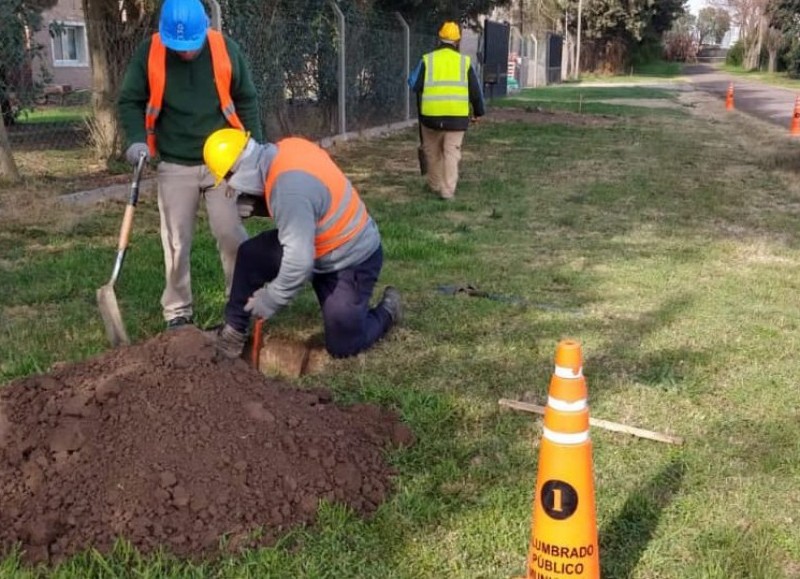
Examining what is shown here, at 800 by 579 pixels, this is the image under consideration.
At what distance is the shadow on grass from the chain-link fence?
25.6 feet

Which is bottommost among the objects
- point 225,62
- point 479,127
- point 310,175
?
point 479,127

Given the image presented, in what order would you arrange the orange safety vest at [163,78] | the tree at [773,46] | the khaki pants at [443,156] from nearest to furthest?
the orange safety vest at [163,78] → the khaki pants at [443,156] → the tree at [773,46]

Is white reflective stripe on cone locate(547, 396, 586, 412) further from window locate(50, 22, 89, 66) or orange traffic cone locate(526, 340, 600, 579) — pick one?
window locate(50, 22, 89, 66)

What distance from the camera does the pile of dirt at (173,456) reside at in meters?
3.01

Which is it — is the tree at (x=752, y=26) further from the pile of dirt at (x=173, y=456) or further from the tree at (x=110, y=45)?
the pile of dirt at (x=173, y=456)

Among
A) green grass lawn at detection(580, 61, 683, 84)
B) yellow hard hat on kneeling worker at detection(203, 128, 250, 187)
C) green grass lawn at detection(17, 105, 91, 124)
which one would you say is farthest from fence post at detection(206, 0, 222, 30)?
green grass lawn at detection(580, 61, 683, 84)

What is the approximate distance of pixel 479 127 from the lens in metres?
18.4

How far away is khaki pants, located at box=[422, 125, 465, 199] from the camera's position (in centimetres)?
966

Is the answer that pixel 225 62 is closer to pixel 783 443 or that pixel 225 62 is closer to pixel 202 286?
pixel 202 286

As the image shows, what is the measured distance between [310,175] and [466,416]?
4.38ft

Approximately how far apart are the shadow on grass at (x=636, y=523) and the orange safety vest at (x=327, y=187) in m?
1.92

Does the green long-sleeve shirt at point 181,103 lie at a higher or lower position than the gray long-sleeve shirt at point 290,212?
higher

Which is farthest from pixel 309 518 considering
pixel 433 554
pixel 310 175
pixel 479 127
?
pixel 479 127

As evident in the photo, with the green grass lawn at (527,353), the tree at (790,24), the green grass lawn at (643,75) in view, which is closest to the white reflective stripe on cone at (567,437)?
the green grass lawn at (527,353)
